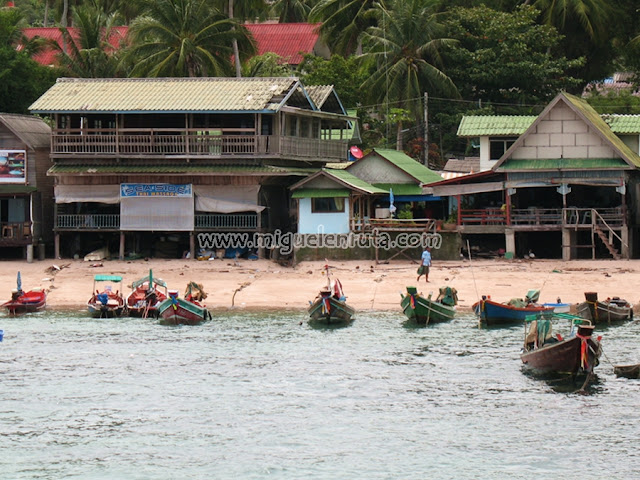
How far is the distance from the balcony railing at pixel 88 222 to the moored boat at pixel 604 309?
22.3 meters

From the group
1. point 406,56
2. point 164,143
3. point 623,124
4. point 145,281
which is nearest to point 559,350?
point 145,281

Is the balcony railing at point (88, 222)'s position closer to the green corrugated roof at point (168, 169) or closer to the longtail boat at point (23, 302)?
the green corrugated roof at point (168, 169)

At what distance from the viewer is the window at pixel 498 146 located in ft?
181

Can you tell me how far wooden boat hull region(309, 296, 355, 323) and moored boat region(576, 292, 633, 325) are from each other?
7.85 metres

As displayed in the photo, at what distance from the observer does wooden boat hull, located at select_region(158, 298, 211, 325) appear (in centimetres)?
4044

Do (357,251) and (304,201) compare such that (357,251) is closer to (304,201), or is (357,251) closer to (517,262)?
(304,201)

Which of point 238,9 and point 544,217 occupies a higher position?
point 238,9

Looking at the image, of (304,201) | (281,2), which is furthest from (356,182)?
(281,2)

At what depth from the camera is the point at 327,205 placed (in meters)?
50.8

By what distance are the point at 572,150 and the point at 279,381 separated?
2286 cm

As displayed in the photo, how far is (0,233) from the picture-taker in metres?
51.7

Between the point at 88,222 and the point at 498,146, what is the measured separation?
774 inches

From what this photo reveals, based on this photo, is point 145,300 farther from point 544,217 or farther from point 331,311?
point 544,217

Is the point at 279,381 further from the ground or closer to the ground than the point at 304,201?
closer to the ground
